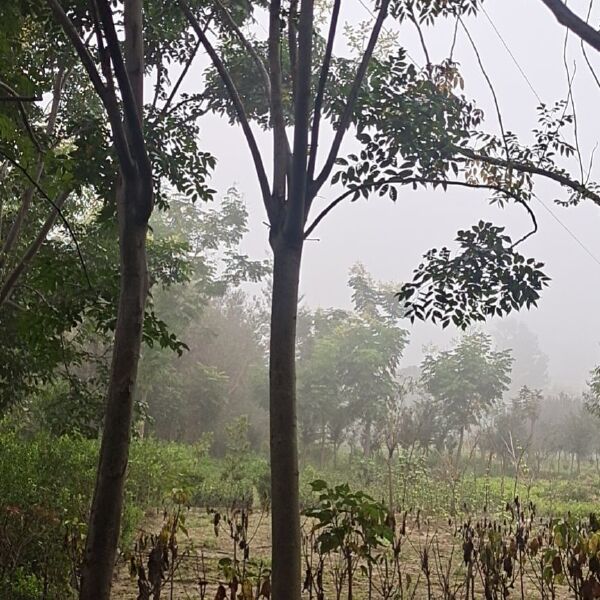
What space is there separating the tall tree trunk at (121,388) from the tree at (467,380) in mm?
13254

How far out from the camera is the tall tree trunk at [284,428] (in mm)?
2088

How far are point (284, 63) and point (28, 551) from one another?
306 cm

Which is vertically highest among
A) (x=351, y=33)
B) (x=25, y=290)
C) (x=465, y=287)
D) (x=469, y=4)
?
(x=351, y=33)

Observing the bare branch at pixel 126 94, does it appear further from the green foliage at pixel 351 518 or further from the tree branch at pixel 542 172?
the tree branch at pixel 542 172

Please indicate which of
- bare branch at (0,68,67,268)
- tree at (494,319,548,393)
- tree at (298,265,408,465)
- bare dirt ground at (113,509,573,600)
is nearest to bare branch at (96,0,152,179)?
bare dirt ground at (113,509,573,600)

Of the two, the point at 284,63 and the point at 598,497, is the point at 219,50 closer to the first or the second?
the point at 284,63

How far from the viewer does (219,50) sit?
3.90 meters

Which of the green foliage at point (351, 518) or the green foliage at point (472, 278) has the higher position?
the green foliage at point (472, 278)

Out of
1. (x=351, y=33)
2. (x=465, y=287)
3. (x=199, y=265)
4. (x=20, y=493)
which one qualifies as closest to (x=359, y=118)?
(x=465, y=287)

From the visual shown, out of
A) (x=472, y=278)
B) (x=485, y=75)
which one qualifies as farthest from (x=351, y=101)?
(x=472, y=278)

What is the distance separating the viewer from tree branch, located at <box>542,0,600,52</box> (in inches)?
62.5

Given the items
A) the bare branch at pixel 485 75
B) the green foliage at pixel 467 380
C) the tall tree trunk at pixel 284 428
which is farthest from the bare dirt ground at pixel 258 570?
the green foliage at pixel 467 380

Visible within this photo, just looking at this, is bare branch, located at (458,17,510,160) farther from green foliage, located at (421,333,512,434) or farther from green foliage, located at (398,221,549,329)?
green foliage, located at (421,333,512,434)

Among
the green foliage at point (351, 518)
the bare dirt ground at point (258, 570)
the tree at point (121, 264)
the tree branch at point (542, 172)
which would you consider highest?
the tree branch at point (542, 172)
